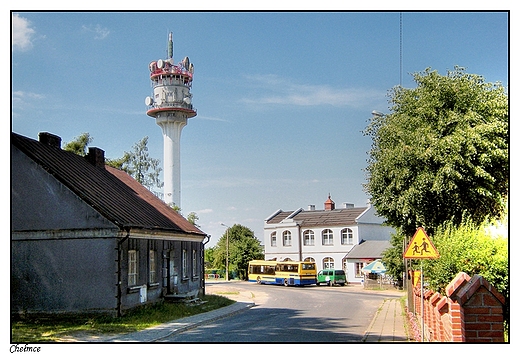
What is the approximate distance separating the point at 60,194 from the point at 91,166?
6.89 metres

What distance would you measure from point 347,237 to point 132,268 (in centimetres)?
4134

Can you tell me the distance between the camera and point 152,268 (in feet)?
82.8

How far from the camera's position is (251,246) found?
67.8 m

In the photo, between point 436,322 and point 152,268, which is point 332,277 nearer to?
point 152,268

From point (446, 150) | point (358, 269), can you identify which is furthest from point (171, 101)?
point (446, 150)

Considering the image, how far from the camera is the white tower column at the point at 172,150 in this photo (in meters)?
63.2

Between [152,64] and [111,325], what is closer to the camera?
[111,325]

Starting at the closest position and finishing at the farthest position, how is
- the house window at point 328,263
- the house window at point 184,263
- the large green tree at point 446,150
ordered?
the large green tree at point 446,150, the house window at point 184,263, the house window at point 328,263

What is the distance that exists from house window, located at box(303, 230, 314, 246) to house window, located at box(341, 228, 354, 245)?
12.2ft

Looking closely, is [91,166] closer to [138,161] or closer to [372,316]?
[372,316]

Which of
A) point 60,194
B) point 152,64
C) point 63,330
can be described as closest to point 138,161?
point 152,64

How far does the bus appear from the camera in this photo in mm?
53625

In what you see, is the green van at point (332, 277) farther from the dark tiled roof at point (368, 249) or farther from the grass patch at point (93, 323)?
the grass patch at point (93, 323)

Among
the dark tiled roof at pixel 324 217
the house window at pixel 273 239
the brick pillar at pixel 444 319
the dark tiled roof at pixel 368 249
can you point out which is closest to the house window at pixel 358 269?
the dark tiled roof at pixel 368 249
